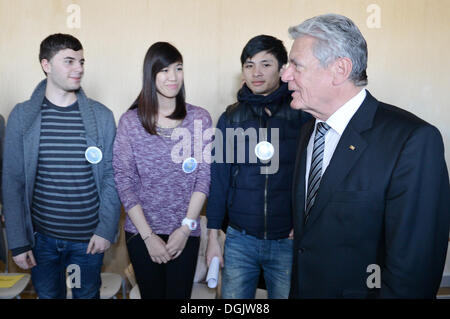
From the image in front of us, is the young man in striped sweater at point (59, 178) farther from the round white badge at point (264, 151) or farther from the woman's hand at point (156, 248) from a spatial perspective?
the round white badge at point (264, 151)

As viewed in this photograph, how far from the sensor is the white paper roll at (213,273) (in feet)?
6.12

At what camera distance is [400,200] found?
3.81 ft

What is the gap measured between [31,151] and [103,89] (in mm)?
1270

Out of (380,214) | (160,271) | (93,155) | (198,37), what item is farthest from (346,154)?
(198,37)

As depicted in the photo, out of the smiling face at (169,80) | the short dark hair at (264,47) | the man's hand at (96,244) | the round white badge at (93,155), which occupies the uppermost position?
the short dark hair at (264,47)

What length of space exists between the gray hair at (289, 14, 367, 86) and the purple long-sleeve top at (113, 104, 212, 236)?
2.88 ft

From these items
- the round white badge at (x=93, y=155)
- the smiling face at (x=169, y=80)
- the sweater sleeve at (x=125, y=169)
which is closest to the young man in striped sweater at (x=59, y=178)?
the round white badge at (x=93, y=155)

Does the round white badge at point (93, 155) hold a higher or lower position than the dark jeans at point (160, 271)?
higher

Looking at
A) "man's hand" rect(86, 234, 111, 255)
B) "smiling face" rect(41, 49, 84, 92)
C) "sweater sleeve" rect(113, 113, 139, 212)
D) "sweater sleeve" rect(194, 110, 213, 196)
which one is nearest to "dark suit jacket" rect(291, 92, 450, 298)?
"sweater sleeve" rect(194, 110, 213, 196)

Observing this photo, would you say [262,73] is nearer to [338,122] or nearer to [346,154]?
[338,122]

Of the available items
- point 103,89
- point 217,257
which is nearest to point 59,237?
point 217,257

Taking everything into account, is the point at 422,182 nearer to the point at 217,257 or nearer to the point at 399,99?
the point at 217,257

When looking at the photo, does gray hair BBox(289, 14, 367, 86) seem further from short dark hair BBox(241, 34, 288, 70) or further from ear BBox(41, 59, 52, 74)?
ear BBox(41, 59, 52, 74)

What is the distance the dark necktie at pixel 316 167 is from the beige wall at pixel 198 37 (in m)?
1.81
